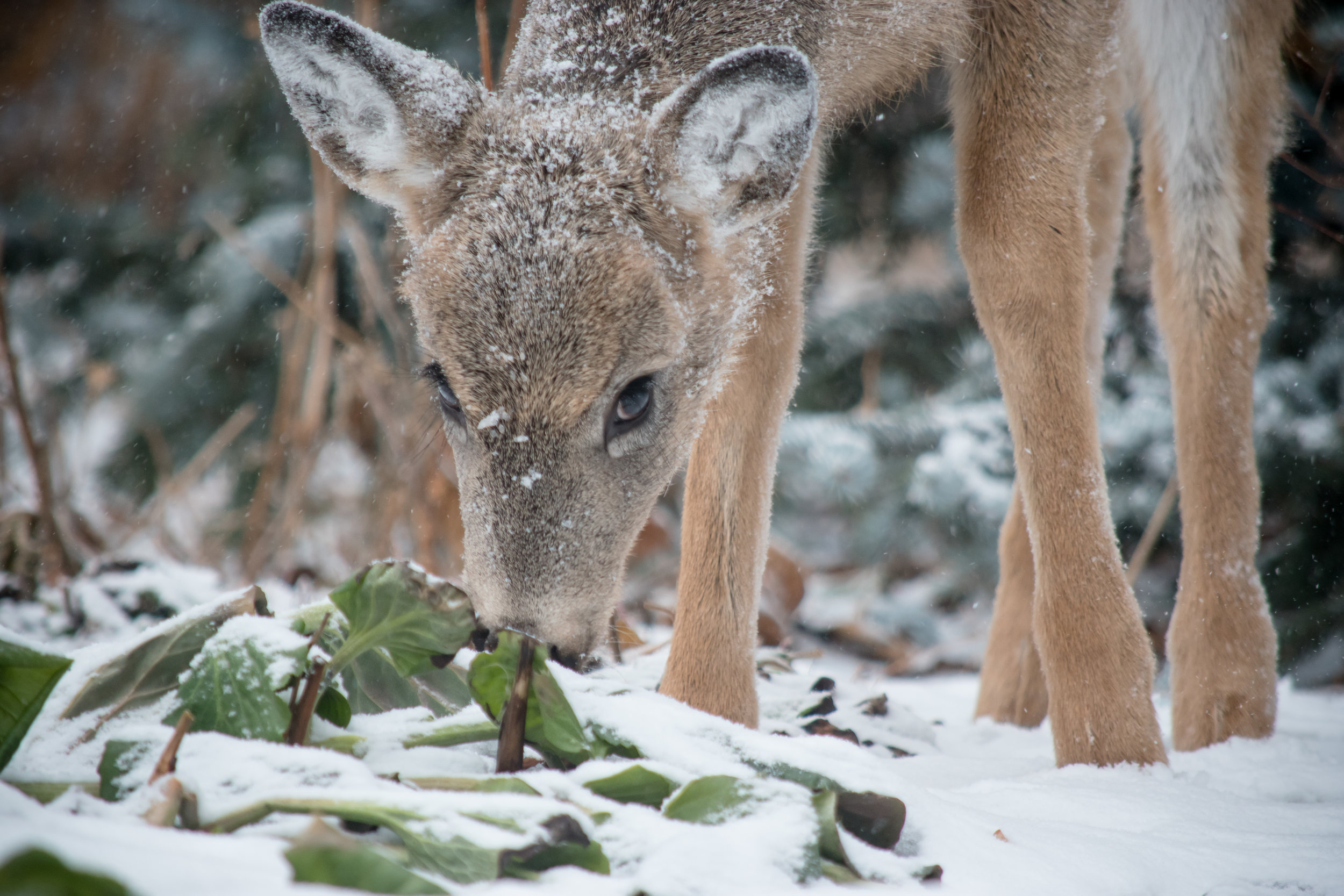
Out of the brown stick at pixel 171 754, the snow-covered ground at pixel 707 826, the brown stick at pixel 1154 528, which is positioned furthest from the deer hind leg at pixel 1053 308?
the brown stick at pixel 171 754

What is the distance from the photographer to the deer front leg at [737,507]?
2.58m

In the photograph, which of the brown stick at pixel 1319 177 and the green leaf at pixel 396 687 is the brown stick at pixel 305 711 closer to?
the green leaf at pixel 396 687

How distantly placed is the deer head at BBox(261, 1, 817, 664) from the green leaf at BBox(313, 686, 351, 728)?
25.5 inches

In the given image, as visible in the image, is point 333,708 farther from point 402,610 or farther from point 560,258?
point 560,258

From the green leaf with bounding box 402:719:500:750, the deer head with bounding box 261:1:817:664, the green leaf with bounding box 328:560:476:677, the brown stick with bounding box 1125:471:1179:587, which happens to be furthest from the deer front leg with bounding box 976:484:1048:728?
the green leaf with bounding box 328:560:476:677

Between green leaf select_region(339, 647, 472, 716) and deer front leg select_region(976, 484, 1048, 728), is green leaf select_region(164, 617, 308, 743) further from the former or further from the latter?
deer front leg select_region(976, 484, 1048, 728)

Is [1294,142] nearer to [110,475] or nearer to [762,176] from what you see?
[762,176]

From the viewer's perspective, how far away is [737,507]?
9.17ft

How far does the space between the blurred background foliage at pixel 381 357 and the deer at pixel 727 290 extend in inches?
49.9

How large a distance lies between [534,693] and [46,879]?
0.80 meters

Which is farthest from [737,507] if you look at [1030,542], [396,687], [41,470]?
[41,470]

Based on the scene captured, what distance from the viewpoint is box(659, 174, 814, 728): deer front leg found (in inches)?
102

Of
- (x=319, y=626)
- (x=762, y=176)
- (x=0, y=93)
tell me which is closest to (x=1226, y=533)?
(x=762, y=176)

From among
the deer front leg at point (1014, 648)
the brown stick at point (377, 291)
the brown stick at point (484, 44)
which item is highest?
the brown stick at point (484, 44)
